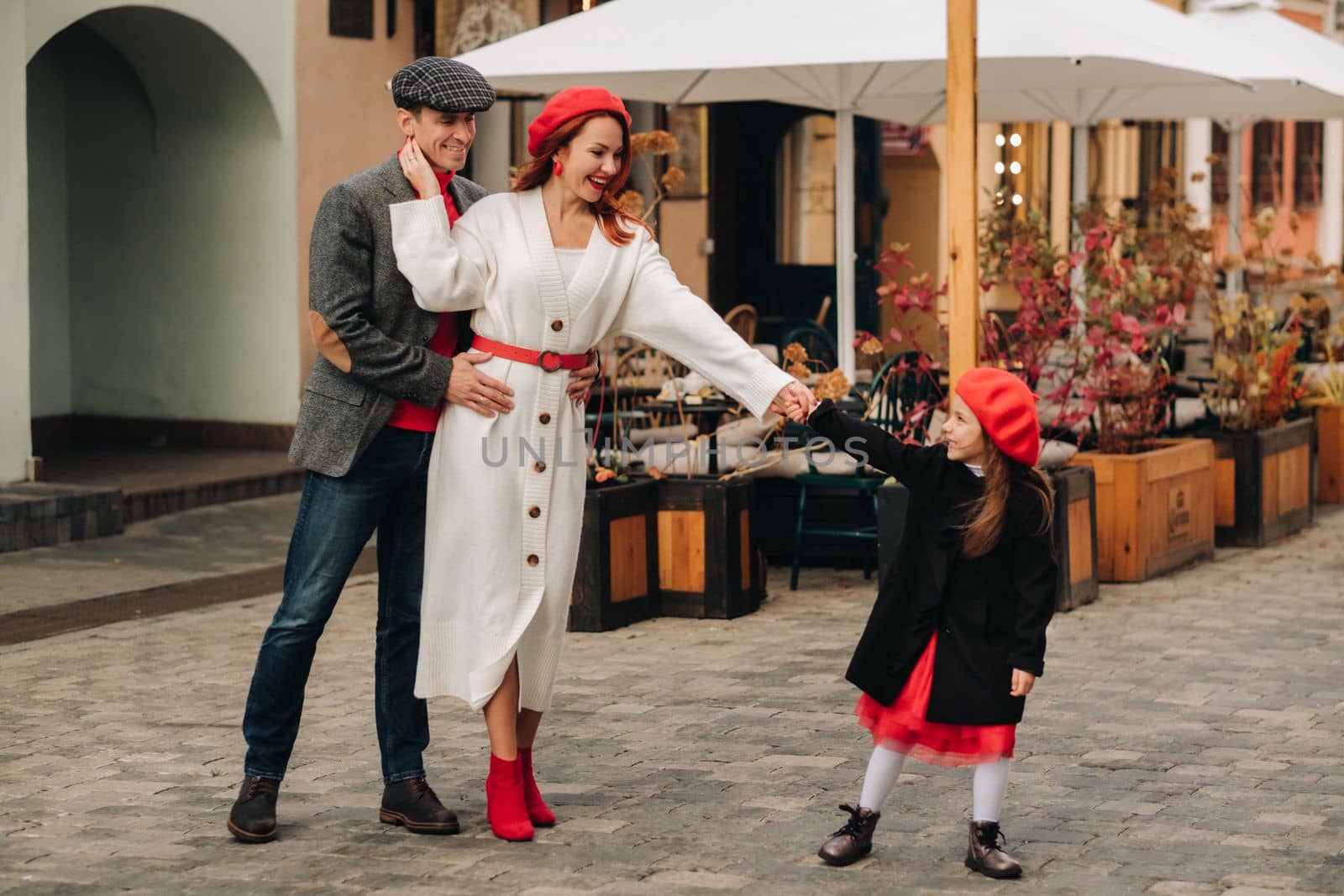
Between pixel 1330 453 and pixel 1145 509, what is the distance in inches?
161

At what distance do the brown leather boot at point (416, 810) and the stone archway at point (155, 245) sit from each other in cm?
825

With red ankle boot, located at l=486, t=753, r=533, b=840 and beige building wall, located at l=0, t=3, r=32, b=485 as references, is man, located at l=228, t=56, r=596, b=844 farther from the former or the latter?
beige building wall, located at l=0, t=3, r=32, b=485

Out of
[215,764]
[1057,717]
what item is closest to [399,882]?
[215,764]

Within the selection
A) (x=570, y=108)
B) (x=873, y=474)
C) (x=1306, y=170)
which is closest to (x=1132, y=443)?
Result: (x=873, y=474)

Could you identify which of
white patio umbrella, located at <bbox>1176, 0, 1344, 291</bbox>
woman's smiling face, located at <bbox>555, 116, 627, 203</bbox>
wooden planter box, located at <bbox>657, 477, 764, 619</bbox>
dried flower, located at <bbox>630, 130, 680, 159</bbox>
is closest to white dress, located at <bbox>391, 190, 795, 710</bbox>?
woman's smiling face, located at <bbox>555, 116, 627, 203</bbox>

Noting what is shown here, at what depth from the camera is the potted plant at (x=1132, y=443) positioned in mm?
9000

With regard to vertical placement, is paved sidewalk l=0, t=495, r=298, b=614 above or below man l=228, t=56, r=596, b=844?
below

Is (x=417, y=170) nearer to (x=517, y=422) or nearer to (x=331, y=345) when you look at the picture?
(x=331, y=345)

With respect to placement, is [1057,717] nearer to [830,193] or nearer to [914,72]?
[914,72]

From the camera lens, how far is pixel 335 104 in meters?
13.3

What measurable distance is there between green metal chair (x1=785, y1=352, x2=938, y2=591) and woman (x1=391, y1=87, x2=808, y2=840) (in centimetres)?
396

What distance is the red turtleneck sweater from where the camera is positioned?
16.2 ft

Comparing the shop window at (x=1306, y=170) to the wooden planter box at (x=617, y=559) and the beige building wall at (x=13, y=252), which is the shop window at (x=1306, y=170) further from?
the wooden planter box at (x=617, y=559)

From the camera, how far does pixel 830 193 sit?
59.5 feet
